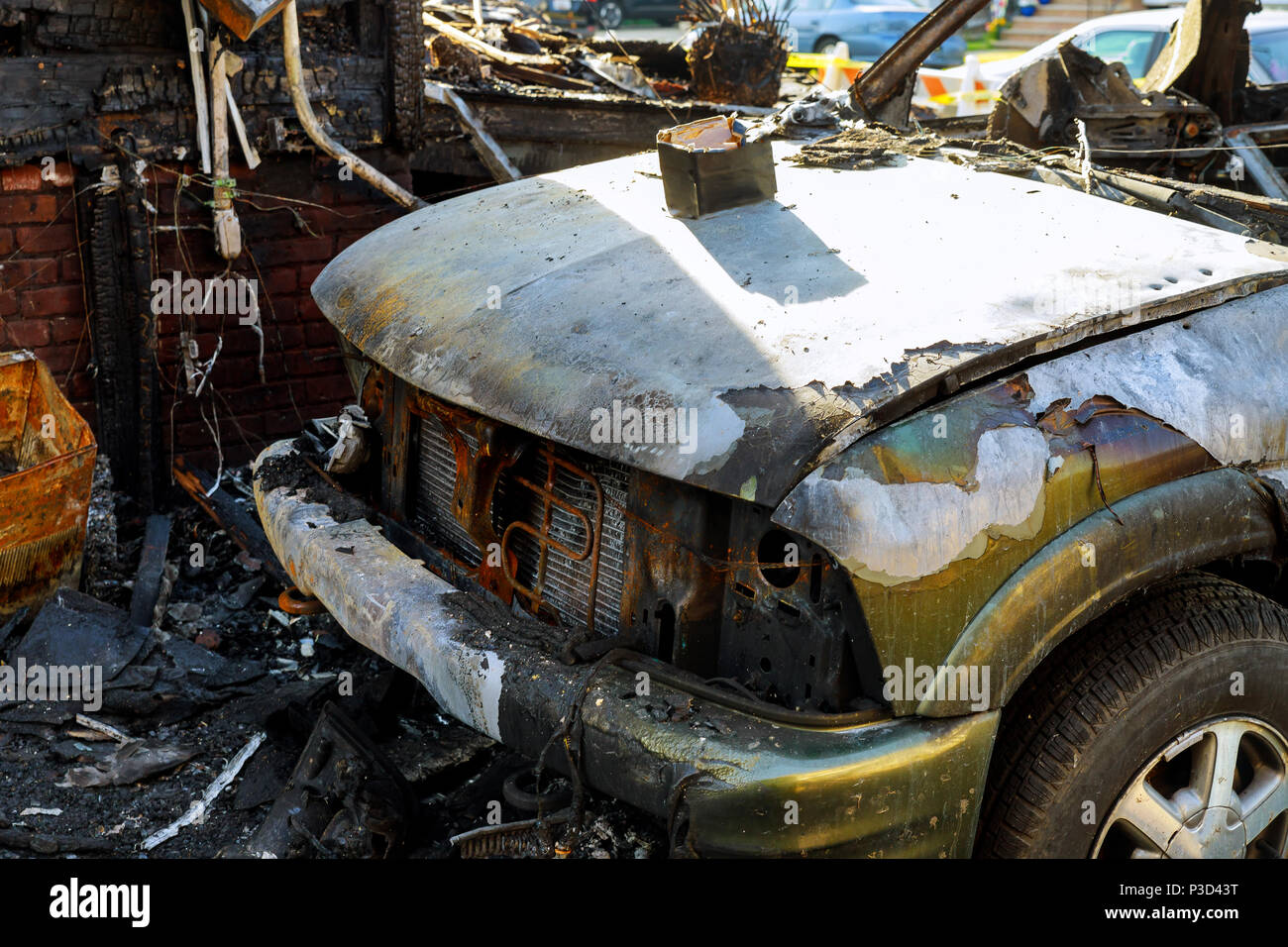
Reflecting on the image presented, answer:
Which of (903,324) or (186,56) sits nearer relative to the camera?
(903,324)

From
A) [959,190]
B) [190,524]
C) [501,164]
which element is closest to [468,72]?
[501,164]

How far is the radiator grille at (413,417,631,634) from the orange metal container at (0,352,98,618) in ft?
4.68

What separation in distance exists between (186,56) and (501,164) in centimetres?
143

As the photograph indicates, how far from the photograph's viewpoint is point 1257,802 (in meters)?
2.69

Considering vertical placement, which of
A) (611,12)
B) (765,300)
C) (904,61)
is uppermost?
(611,12)

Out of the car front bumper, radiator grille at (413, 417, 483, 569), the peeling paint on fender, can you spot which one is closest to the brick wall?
radiator grille at (413, 417, 483, 569)

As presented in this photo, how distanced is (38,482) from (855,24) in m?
16.8

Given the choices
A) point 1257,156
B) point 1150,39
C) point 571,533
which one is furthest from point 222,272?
point 1150,39

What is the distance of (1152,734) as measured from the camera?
2.49 m

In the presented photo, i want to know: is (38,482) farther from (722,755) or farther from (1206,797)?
(1206,797)

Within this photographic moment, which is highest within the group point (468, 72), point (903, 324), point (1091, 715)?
point (468, 72)

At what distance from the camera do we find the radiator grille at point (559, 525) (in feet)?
8.82

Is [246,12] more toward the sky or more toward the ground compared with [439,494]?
more toward the sky
